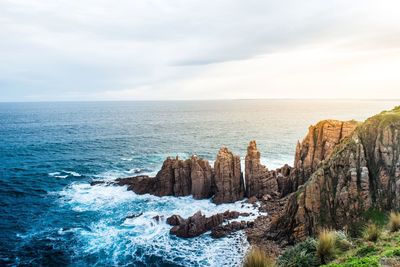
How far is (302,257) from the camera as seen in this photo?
62.6 ft

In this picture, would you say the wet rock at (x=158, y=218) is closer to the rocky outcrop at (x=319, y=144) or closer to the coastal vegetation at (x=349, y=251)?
the rocky outcrop at (x=319, y=144)

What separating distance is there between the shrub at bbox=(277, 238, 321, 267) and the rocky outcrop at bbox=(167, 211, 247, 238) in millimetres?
23524

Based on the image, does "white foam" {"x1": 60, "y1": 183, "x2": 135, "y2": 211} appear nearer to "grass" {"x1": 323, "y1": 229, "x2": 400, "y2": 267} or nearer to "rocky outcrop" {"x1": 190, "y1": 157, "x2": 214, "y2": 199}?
"rocky outcrop" {"x1": 190, "y1": 157, "x2": 214, "y2": 199}

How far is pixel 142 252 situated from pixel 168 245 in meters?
3.45

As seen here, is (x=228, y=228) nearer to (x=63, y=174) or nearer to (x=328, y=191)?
(x=328, y=191)

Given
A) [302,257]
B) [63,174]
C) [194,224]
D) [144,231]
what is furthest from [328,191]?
[63,174]

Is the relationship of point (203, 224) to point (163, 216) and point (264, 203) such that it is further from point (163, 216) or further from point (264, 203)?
point (264, 203)

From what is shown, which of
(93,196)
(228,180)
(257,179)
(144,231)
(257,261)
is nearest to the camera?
(257,261)

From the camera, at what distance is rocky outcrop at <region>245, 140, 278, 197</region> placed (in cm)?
5603

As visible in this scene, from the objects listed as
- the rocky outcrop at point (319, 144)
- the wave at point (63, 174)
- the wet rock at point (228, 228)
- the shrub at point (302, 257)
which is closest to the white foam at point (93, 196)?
the wave at point (63, 174)

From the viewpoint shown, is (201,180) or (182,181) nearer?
(201,180)

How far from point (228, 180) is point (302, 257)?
36277mm

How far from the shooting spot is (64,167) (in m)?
77.2

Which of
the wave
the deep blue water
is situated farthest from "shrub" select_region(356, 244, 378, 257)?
the wave
